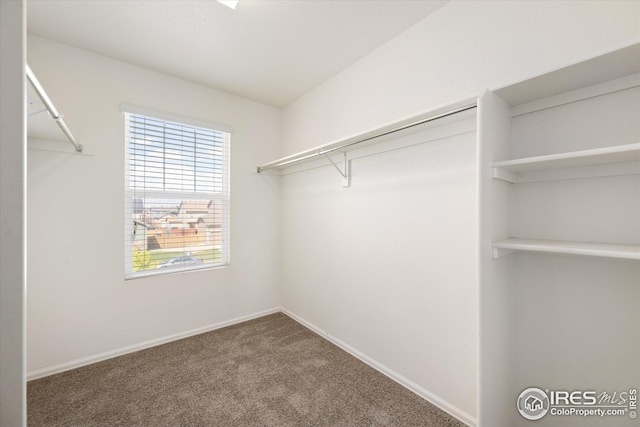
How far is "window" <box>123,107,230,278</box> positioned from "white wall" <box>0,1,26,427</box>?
1.84m

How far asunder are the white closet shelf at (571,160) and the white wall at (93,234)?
2.74 meters

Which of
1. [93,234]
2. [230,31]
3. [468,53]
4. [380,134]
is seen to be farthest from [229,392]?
[468,53]

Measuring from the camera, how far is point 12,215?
75 cm

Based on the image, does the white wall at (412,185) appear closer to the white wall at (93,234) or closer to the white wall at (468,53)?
the white wall at (468,53)

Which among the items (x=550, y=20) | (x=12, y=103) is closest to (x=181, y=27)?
(x=12, y=103)

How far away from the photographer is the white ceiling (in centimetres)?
172

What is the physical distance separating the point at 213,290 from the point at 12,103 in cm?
242

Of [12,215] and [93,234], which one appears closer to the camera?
[12,215]

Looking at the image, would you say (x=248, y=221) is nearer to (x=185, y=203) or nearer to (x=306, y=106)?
(x=185, y=203)

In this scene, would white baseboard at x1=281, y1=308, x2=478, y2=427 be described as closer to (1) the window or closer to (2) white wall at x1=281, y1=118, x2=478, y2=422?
(2) white wall at x1=281, y1=118, x2=478, y2=422

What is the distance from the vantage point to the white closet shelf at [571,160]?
93 centimetres
